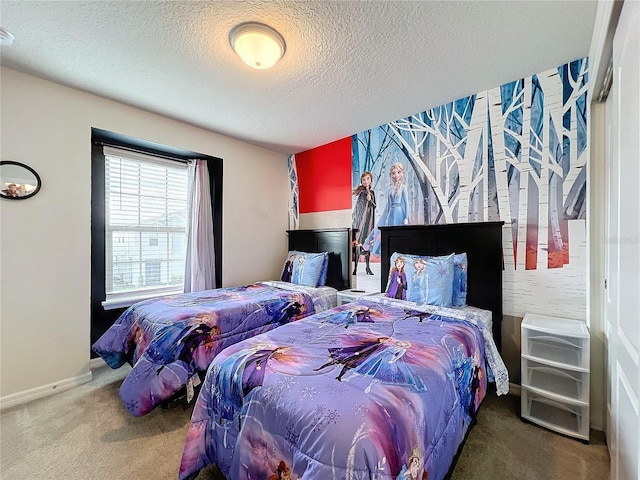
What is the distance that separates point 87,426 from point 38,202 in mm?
1784

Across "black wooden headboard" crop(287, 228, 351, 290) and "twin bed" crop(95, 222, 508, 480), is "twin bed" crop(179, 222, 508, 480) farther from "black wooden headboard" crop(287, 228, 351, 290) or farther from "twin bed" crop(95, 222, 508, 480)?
"black wooden headboard" crop(287, 228, 351, 290)

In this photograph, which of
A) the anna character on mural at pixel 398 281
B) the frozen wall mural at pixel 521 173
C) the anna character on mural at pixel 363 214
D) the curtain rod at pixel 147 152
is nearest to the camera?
the frozen wall mural at pixel 521 173

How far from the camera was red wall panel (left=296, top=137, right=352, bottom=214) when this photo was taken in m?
3.52

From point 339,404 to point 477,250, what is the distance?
1.99 meters

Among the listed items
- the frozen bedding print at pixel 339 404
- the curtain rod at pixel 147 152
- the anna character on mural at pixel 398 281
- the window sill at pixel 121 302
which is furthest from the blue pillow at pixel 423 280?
the curtain rod at pixel 147 152

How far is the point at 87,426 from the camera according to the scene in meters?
1.84

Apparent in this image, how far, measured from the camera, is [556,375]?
1.85 meters

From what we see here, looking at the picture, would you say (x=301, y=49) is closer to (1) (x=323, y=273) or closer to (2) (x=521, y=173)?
(2) (x=521, y=173)

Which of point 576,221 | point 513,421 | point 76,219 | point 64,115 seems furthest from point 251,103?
point 513,421

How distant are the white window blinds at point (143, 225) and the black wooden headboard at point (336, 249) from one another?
168cm

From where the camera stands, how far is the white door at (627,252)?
849 millimetres

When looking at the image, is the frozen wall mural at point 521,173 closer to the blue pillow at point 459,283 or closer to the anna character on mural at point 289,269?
the blue pillow at point 459,283

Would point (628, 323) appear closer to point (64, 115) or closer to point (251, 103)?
point (251, 103)

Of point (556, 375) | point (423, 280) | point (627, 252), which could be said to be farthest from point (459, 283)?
point (627, 252)
